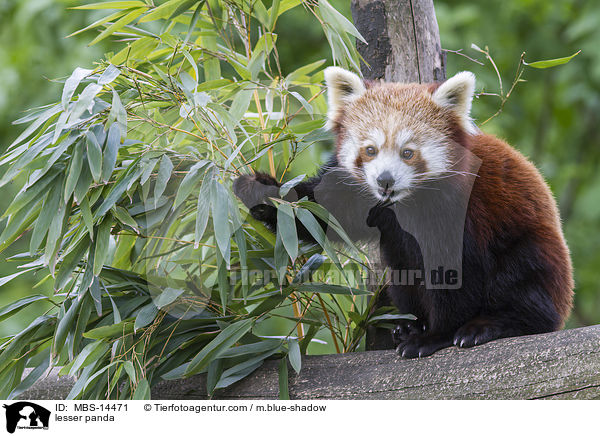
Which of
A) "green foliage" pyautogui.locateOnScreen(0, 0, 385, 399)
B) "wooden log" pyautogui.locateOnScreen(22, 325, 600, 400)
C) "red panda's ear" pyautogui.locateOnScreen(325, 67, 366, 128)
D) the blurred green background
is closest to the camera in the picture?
"wooden log" pyautogui.locateOnScreen(22, 325, 600, 400)

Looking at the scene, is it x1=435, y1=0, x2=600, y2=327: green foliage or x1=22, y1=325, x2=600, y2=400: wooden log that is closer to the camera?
x1=22, y1=325, x2=600, y2=400: wooden log

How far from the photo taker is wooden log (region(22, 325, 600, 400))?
1467mm

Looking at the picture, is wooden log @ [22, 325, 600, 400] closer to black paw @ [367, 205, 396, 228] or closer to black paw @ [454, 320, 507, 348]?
black paw @ [454, 320, 507, 348]

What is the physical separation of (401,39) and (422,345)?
106cm

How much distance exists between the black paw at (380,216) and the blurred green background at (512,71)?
1832 millimetres

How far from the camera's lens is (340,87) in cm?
173

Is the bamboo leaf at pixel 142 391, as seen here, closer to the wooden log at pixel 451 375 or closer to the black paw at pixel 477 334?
the wooden log at pixel 451 375

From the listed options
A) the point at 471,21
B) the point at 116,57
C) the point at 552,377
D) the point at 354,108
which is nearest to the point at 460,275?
the point at 552,377

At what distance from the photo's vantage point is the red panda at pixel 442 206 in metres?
1.62

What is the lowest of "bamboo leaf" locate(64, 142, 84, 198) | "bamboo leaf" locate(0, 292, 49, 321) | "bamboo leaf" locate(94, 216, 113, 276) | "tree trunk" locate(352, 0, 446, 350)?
"bamboo leaf" locate(0, 292, 49, 321)

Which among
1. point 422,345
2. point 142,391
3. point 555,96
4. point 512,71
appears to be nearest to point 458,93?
point 422,345
